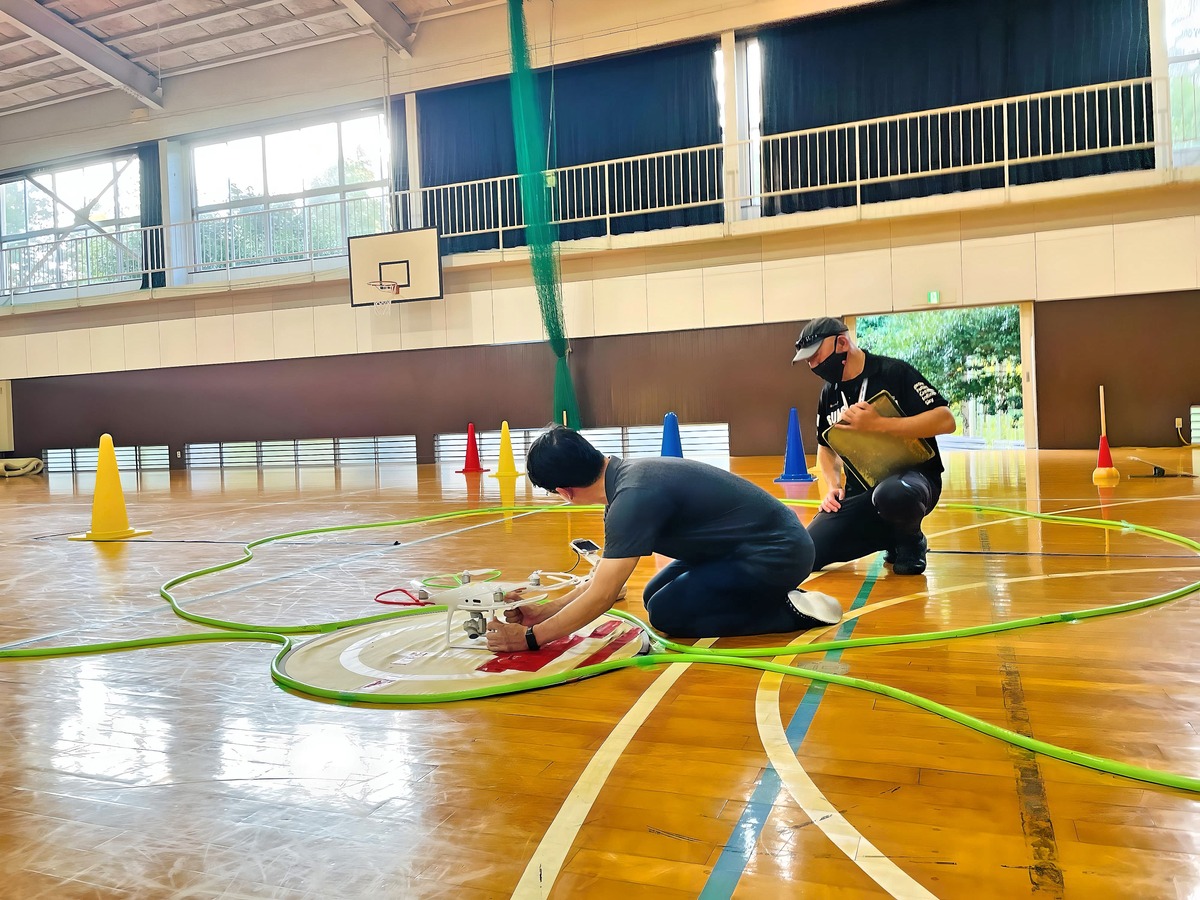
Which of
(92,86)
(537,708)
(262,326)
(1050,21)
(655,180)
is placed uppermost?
(92,86)

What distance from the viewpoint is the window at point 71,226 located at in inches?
599

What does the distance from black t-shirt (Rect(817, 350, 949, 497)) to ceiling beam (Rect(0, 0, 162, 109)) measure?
44.0 feet

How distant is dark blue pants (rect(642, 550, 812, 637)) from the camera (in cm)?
250

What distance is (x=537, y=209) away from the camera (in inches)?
450

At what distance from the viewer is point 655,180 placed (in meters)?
12.2

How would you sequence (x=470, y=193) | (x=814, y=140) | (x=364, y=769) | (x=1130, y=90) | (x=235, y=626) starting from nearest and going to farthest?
(x=364, y=769), (x=235, y=626), (x=1130, y=90), (x=814, y=140), (x=470, y=193)

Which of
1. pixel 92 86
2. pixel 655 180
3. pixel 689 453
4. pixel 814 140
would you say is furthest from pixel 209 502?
pixel 92 86

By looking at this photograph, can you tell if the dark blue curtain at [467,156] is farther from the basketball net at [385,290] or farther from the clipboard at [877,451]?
the clipboard at [877,451]

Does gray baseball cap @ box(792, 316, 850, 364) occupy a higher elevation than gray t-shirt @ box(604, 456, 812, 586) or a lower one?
higher

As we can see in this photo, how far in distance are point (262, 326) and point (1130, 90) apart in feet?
41.7

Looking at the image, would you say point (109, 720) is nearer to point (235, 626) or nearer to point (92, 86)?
point (235, 626)

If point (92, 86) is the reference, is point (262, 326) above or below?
below

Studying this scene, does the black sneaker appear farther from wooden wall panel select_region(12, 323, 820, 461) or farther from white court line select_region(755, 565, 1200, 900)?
wooden wall panel select_region(12, 323, 820, 461)

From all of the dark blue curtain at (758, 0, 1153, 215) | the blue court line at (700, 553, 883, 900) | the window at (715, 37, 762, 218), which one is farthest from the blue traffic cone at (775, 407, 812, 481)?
the blue court line at (700, 553, 883, 900)
